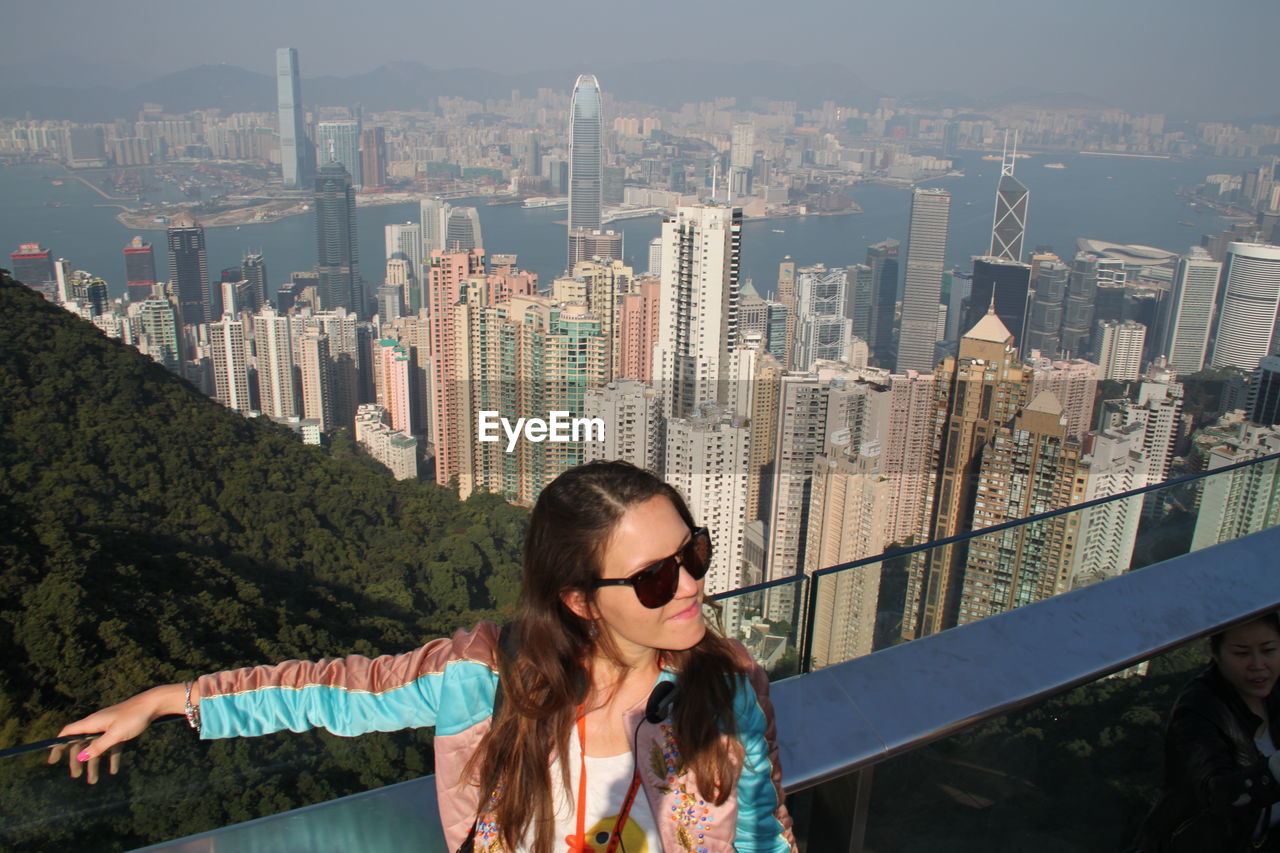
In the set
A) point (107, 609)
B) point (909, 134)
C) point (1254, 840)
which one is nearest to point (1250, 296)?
point (909, 134)

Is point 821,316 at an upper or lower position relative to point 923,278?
lower

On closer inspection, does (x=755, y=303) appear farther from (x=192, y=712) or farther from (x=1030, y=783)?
(x=192, y=712)

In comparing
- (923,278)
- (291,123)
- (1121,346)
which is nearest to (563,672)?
(1121,346)

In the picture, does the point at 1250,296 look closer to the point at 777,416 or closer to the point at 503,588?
the point at 777,416

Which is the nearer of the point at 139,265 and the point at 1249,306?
the point at 1249,306

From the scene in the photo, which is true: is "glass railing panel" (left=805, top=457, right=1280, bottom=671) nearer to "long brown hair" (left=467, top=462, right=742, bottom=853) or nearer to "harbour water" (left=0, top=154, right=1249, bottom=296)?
"long brown hair" (left=467, top=462, right=742, bottom=853)
